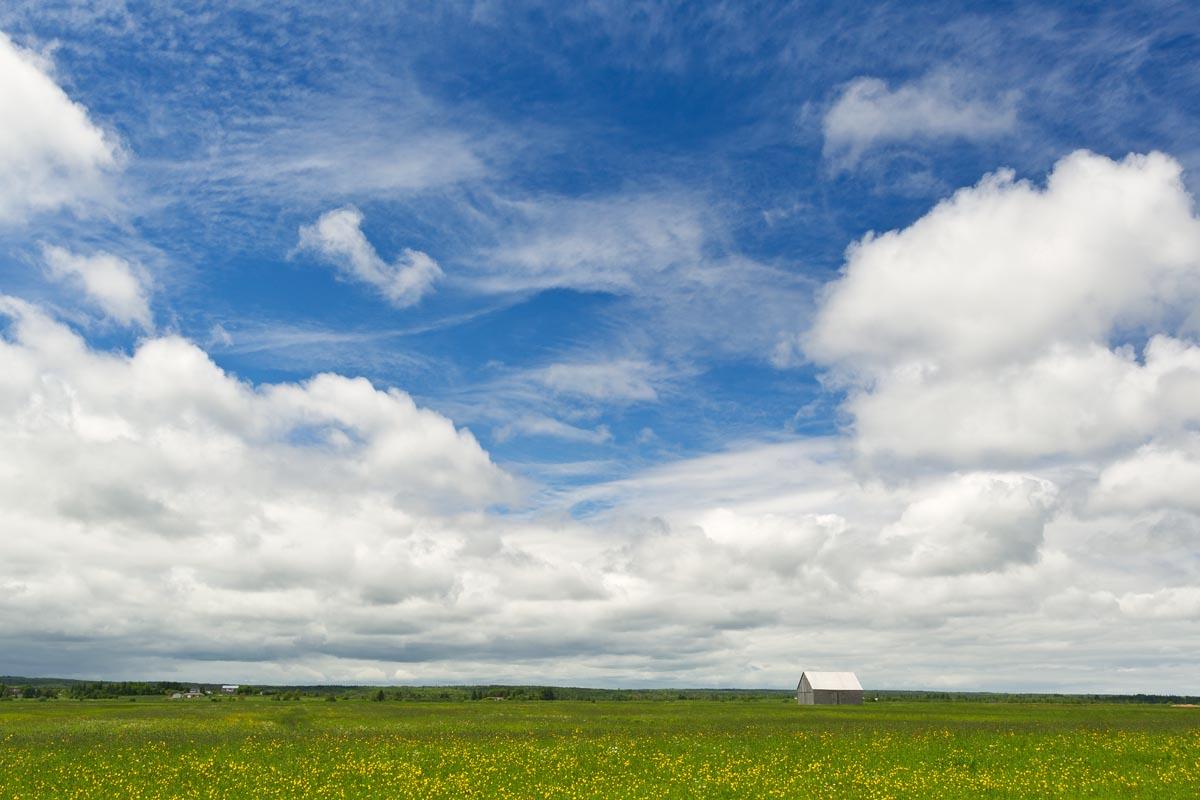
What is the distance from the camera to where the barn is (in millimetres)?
144000

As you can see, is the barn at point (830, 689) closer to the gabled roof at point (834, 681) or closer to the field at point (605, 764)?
the gabled roof at point (834, 681)

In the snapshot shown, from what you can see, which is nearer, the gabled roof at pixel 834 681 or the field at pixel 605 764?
the field at pixel 605 764

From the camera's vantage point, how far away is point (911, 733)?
5281cm

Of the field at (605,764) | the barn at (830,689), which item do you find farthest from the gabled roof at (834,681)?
the field at (605,764)

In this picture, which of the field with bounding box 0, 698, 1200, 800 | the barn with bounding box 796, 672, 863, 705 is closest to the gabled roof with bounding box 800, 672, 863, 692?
the barn with bounding box 796, 672, 863, 705

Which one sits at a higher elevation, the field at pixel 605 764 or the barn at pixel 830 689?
the field at pixel 605 764

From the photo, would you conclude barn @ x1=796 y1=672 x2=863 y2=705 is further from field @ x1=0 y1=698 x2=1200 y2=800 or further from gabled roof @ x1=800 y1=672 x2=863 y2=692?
field @ x1=0 y1=698 x2=1200 y2=800

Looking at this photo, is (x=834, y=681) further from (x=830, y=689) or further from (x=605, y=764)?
(x=605, y=764)

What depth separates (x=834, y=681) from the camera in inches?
5832

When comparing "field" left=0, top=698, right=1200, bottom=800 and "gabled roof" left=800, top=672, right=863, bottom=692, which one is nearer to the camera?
"field" left=0, top=698, right=1200, bottom=800

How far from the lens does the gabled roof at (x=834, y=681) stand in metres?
146

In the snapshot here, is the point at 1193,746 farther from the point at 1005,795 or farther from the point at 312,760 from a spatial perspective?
the point at 312,760

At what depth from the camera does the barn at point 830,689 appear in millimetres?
144000

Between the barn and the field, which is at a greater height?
the field
